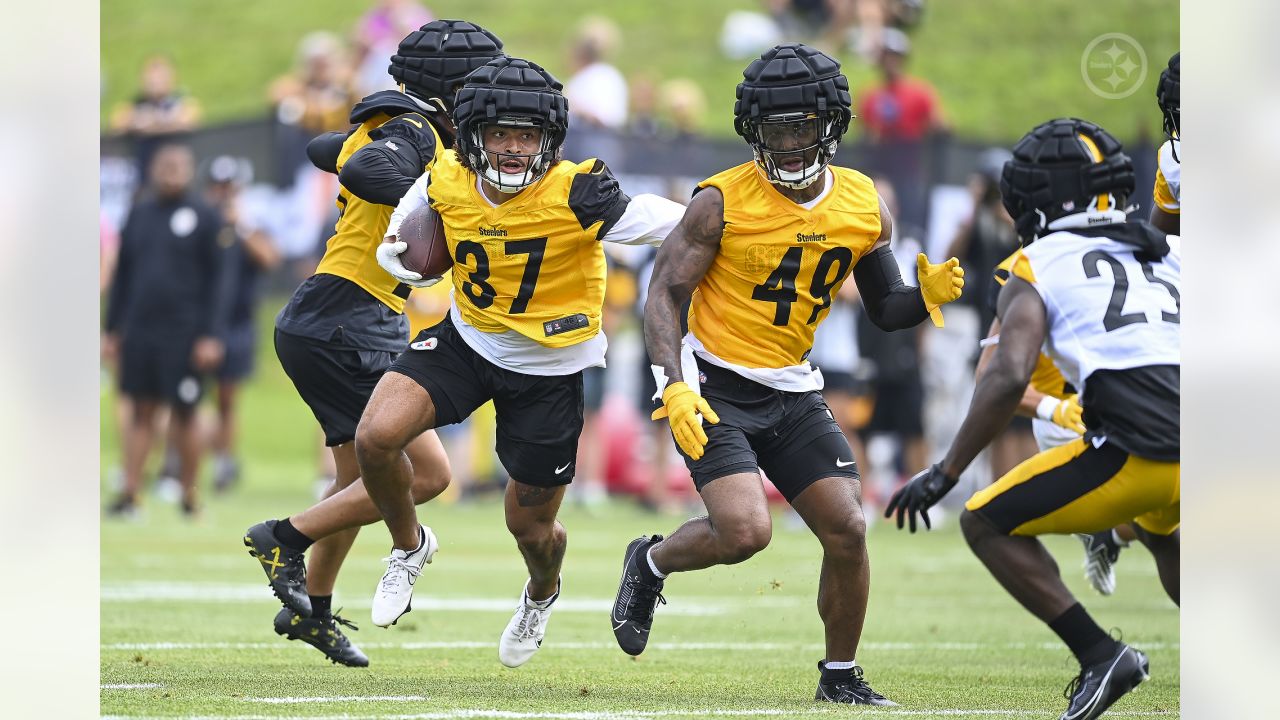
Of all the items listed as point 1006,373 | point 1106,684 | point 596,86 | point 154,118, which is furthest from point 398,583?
point 154,118

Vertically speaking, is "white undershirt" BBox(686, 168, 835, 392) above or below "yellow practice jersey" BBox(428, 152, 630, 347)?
below

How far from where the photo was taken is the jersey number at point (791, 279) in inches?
213

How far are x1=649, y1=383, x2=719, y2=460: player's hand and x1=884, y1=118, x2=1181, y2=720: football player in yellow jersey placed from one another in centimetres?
67

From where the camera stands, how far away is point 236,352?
14.0m

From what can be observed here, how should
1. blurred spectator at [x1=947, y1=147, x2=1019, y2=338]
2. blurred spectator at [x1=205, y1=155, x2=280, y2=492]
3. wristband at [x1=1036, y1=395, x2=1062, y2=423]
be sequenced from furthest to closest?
1. blurred spectator at [x1=205, y1=155, x2=280, y2=492]
2. blurred spectator at [x1=947, y1=147, x2=1019, y2=338]
3. wristband at [x1=1036, y1=395, x2=1062, y2=423]

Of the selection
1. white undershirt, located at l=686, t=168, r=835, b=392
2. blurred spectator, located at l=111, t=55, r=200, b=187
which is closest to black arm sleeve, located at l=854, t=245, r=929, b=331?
white undershirt, located at l=686, t=168, r=835, b=392

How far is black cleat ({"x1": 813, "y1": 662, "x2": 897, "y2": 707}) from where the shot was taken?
17.3 feet

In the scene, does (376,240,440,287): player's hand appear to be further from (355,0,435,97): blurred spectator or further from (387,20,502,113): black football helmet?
(355,0,435,97): blurred spectator

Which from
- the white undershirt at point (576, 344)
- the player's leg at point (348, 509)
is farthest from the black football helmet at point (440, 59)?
the player's leg at point (348, 509)

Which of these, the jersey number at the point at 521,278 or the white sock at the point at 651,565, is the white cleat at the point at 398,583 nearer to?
the white sock at the point at 651,565

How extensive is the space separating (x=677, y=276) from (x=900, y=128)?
368 inches

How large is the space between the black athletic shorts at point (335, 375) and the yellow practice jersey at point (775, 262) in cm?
131
